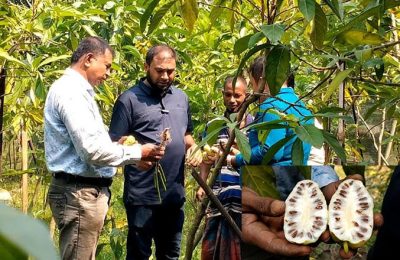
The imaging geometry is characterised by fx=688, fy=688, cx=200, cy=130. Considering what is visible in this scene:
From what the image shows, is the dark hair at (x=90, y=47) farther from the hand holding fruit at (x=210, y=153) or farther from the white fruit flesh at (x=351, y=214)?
the white fruit flesh at (x=351, y=214)

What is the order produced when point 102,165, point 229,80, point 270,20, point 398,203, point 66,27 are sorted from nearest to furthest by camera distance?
point 398,203
point 270,20
point 102,165
point 66,27
point 229,80

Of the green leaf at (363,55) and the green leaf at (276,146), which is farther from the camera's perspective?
the green leaf at (363,55)

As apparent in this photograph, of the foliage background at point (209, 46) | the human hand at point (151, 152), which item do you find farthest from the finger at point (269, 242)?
the human hand at point (151, 152)

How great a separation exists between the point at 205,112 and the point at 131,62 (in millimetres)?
494

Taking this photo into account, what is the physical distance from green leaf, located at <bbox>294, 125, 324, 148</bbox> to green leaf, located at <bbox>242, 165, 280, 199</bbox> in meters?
0.12

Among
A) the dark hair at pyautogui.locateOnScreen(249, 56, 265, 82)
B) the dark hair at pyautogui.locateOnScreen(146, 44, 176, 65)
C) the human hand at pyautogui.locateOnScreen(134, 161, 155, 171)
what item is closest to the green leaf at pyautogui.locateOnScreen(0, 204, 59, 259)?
the dark hair at pyautogui.locateOnScreen(249, 56, 265, 82)

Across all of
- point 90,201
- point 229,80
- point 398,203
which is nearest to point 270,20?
point 398,203

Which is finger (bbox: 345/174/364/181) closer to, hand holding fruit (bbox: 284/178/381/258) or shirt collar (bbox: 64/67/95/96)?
hand holding fruit (bbox: 284/178/381/258)

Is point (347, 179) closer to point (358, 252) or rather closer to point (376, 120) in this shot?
point (358, 252)

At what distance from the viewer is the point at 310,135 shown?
148 centimetres

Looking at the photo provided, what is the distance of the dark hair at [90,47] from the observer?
2766 millimetres

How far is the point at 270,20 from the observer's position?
1.79 meters

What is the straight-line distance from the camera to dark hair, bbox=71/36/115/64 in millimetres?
2766

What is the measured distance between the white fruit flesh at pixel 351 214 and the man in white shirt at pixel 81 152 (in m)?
1.28
